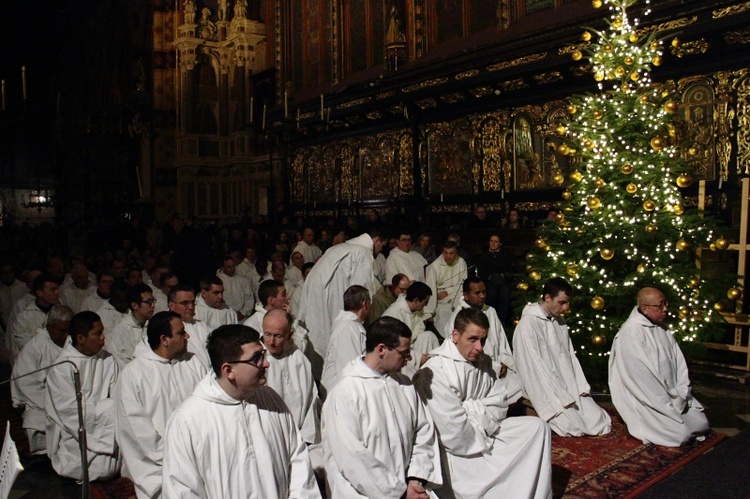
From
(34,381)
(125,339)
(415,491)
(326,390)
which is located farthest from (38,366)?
(415,491)

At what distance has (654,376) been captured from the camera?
6.73 metres

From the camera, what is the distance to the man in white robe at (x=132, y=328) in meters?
6.87

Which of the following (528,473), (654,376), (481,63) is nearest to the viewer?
(528,473)

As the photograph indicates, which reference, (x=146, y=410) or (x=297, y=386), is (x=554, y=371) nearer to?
(x=297, y=386)

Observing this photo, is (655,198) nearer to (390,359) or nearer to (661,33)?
(661,33)

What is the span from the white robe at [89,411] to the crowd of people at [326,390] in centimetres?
1

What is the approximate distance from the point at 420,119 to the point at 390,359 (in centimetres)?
1365

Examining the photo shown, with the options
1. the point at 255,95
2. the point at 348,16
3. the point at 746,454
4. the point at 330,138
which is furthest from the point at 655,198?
the point at 255,95

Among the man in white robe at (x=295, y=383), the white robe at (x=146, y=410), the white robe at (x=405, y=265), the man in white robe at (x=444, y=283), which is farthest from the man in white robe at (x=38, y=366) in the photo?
the man in white robe at (x=444, y=283)

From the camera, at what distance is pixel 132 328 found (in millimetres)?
6969

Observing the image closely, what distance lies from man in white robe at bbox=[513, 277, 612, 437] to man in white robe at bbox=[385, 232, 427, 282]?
3.93 meters

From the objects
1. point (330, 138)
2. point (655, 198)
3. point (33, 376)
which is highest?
point (330, 138)

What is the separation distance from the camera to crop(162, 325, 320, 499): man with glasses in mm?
3570

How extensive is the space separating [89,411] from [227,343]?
125 inches
